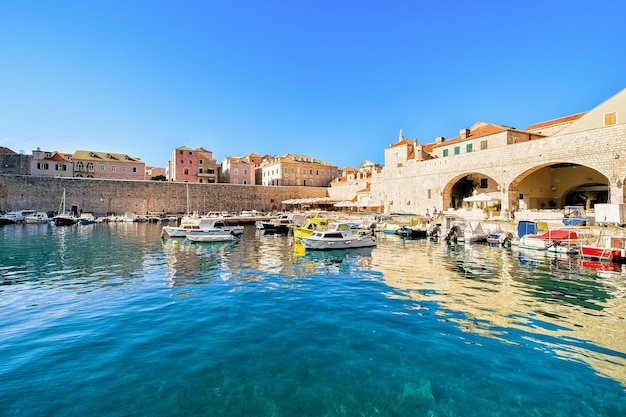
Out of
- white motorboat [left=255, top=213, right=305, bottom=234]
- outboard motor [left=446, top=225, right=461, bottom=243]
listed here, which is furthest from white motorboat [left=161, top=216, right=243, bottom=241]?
outboard motor [left=446, top=225, right=461, bottom=243]

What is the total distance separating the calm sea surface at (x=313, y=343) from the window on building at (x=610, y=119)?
46.8 ft

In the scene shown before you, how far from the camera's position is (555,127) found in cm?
2983

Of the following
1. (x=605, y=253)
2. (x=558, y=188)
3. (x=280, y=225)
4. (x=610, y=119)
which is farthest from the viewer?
(x=280, y=225)

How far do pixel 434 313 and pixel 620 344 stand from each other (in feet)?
9.82

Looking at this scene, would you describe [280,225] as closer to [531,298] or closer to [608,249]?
[608,249]

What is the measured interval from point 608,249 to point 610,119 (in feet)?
40.8

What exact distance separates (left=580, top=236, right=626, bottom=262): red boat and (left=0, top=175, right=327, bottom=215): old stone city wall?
4310 centimetres

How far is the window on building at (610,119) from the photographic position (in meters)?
20.6

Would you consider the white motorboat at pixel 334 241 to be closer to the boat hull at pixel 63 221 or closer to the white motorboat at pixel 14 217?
the boat hull at pixel 63 221

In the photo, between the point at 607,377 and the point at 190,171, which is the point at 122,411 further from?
the point at 190,171

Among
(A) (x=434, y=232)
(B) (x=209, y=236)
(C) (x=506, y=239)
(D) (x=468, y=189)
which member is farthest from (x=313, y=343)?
(D) (x=468, y=189)

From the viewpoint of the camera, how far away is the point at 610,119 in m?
20.8

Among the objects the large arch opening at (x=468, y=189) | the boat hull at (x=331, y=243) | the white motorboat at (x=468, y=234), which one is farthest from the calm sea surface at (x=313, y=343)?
the large arch opening at (x=468, y=189)

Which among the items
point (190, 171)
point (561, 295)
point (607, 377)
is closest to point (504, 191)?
point (561, 295)
